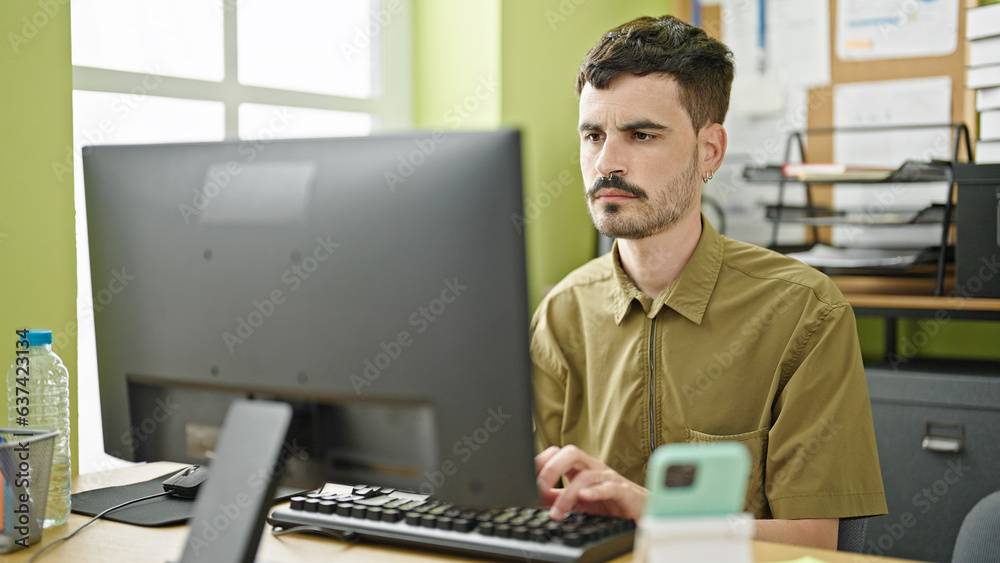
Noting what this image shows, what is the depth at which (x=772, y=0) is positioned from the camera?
8.66 feet

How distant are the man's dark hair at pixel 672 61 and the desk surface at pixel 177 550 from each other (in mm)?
725

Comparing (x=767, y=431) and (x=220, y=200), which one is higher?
(x=220, y=200)

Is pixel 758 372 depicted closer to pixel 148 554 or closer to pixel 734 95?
pixel 148 554

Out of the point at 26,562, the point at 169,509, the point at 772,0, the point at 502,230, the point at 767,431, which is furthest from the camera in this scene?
the point at 772,0

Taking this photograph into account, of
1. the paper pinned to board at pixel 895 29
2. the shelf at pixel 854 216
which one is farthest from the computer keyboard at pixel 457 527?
the paper pinned to board at pixel 895 29

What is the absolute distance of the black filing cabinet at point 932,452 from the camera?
1.97 metres

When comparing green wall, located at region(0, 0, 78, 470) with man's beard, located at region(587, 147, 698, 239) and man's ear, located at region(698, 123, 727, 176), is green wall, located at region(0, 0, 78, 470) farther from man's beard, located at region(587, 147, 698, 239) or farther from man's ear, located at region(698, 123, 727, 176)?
man's ear, located at region(698, 123, 727, 176)

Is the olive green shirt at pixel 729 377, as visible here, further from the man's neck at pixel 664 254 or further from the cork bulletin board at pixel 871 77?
the cork bulletin board at pixel 871 77

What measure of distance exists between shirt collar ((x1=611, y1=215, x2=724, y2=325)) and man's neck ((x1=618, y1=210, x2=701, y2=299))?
0.02 meters

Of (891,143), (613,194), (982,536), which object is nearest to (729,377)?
(613,194)

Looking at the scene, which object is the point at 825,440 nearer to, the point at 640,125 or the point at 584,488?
the point at 584,488

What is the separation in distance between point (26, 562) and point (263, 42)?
1.54 meters

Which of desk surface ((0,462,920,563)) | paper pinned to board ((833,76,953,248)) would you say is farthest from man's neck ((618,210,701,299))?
paper pinned to board ((833,76,953,248))

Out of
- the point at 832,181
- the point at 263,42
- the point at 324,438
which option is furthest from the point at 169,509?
the point at 832,181
